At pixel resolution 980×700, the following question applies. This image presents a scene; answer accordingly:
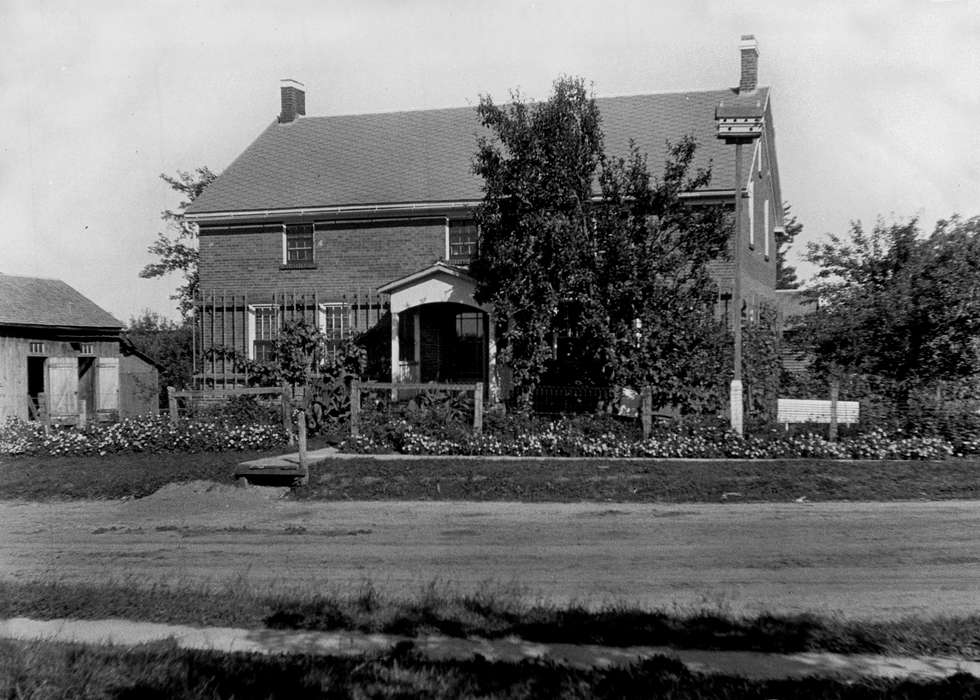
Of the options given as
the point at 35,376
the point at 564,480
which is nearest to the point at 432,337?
the point at 564,480

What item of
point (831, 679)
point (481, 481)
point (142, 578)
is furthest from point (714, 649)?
point (481, 481)

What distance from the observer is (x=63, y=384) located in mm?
25984

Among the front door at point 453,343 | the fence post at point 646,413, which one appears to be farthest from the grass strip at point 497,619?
the front door at point 453,343

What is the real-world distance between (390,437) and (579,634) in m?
11.2

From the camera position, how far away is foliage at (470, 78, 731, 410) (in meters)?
17.7

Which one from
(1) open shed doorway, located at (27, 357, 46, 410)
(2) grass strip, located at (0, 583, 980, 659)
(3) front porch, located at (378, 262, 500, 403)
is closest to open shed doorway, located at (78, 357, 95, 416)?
(1) open shed doorway, located at (27, 357, 46, 410)

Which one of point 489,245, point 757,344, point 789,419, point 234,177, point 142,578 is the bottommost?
point 142,578

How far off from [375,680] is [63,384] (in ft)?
76.9

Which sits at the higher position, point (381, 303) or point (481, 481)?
point (381, 303)

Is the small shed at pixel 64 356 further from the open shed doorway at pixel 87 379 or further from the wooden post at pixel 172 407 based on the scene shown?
the wooden post at pixel 172 407

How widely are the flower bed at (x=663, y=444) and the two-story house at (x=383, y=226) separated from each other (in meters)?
5.47

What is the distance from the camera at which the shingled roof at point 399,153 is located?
80.6 feet

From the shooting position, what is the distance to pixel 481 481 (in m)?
A: 14.5

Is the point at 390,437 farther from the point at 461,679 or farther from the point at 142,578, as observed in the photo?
the point at 461,679
